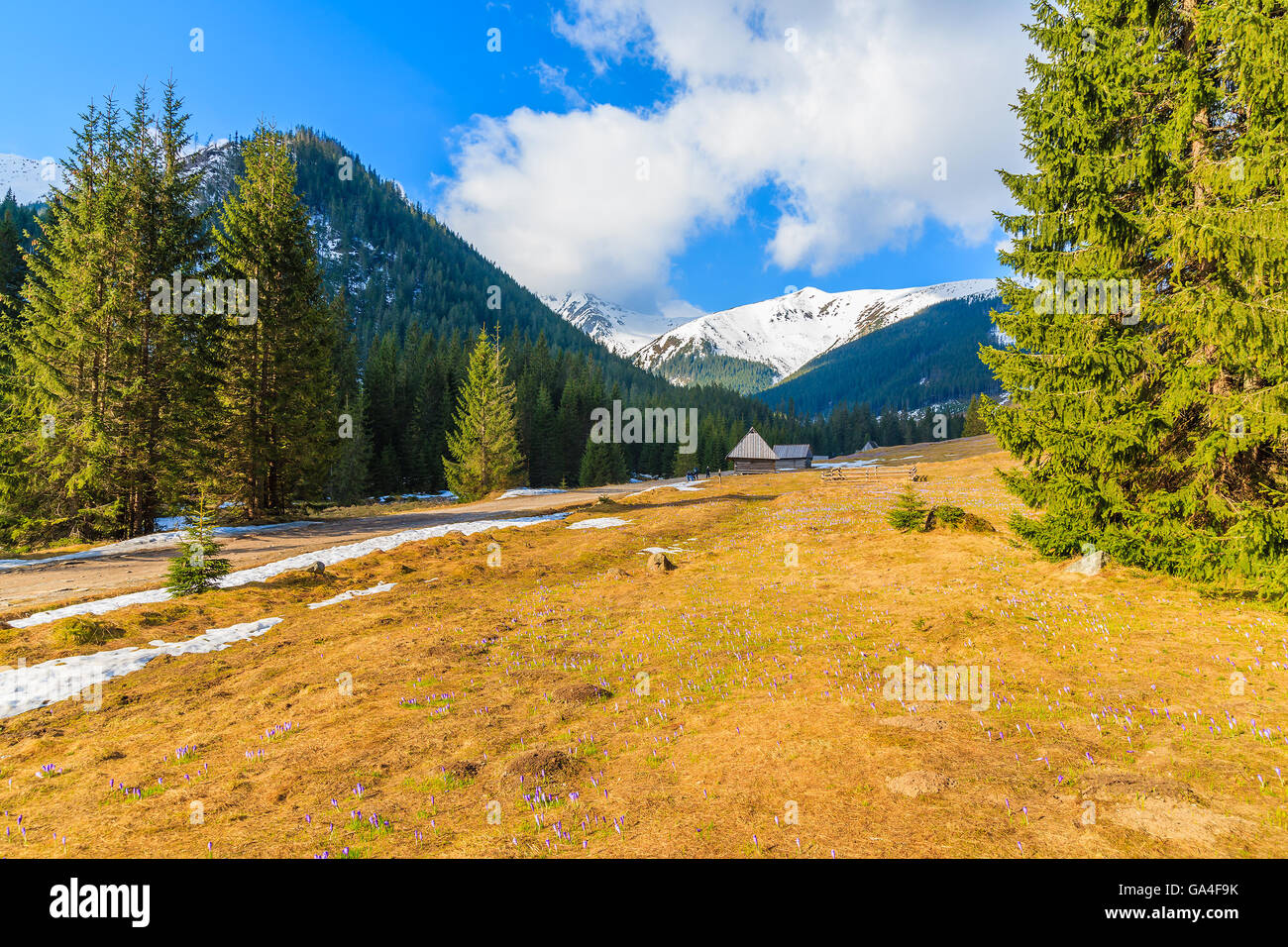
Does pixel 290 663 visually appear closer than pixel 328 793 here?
No

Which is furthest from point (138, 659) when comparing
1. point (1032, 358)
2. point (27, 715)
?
point (1032, 358)

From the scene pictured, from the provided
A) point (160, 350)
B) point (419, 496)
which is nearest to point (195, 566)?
point (160, 350)

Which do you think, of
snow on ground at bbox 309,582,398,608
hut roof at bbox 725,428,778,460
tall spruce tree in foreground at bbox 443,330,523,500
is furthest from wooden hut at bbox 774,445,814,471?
snow on ground at bbox 309,582,398,608

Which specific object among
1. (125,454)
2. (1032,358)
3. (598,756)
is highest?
(1032,358)

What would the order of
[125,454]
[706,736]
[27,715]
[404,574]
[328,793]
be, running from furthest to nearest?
[125,454] < [404,574] < [27,715] < [706,736] < [328,793]

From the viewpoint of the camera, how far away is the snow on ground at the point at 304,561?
1162 centimetres

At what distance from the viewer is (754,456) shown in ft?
256

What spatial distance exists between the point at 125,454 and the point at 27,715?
18.5m

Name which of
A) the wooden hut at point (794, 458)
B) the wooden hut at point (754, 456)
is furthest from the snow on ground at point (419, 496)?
the wooden hut at point (794, 458)

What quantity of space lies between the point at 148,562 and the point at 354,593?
8578 mm

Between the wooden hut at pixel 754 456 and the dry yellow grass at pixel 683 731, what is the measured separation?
212ft

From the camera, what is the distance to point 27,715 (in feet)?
25.1
